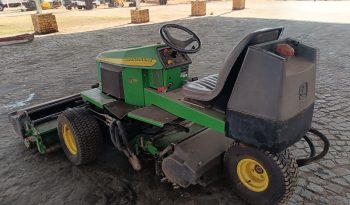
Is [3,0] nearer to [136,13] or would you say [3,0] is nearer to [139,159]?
[136,13]

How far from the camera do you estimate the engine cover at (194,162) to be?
2.64 metres

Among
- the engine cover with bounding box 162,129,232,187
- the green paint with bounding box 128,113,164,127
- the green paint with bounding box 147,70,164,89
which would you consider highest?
the green paint with bounding box 147,70,164,89

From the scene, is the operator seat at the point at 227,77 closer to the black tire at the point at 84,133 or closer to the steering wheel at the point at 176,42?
the steering wheel at the point at 176,42

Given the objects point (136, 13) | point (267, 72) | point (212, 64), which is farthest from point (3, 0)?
point (267, 72)

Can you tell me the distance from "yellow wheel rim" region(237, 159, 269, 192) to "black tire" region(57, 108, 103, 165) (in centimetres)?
158

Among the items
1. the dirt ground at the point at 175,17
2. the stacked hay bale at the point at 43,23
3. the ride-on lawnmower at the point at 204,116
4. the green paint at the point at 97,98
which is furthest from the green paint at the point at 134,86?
the dirt ground at the point at 175,17

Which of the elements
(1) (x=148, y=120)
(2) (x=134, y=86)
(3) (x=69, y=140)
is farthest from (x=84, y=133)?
(1) (x=148, y=120)

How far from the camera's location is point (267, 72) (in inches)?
84.2

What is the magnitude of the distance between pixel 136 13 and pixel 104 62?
41.8 ft

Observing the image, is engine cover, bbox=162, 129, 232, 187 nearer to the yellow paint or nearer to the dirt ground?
the yellow paint

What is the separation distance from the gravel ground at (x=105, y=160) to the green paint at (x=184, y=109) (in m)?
0.78

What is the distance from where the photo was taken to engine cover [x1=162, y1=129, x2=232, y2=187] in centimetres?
264

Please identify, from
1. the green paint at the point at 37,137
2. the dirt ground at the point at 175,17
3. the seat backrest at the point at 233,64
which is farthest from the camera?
the dirt ground at the point at 175,17

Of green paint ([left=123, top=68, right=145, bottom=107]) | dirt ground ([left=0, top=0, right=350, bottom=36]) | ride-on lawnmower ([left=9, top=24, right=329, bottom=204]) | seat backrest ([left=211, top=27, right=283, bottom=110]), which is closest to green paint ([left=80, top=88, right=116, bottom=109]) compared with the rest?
ride-on lawnmower ([left=9, top=24, right=329, bottom=204])
